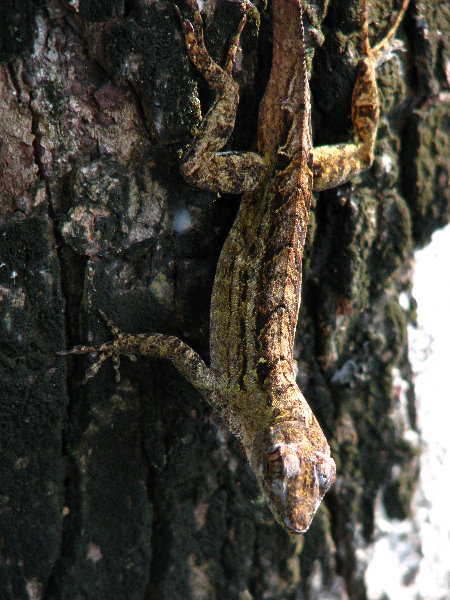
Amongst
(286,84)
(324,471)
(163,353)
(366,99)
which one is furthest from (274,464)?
(366,99)

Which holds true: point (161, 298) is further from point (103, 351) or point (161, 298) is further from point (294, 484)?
point (294, 484)

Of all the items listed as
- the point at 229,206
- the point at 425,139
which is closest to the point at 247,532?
the point at 229,206

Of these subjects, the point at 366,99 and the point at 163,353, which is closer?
the point at 163,353

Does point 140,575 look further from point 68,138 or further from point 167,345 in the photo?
point 68,138

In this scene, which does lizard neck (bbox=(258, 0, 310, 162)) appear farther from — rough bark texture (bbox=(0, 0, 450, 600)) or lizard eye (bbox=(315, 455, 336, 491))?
lizard eye (bbox=(315, 455, 336, 491))

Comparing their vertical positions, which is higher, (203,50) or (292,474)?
(203,50)

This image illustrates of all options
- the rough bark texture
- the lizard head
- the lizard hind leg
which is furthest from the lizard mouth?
the lizard hind leg
